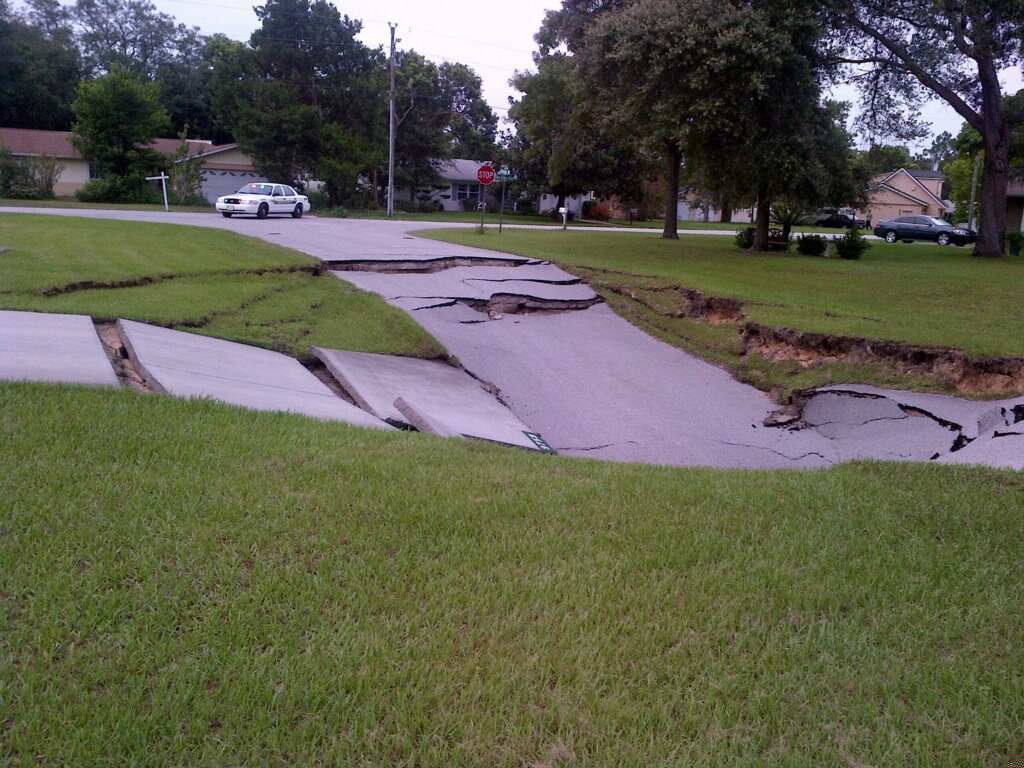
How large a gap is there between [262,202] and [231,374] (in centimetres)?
2884

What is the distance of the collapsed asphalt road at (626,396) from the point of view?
954cm

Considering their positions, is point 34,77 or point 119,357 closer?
point 119,357

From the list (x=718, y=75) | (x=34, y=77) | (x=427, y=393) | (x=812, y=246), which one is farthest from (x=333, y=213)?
(x=427, y=393)

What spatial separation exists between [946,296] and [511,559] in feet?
49.6

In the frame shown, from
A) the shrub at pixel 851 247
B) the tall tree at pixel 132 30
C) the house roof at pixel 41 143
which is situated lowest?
the shrub at pixel 851 247

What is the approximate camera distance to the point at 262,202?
3541 centimetres

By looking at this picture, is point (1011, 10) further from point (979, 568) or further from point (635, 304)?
point (979, 568)

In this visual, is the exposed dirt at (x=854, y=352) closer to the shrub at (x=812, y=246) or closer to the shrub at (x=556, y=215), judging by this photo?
the shrub at (x=812, y=246)

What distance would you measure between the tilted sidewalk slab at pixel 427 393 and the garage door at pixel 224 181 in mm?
50441

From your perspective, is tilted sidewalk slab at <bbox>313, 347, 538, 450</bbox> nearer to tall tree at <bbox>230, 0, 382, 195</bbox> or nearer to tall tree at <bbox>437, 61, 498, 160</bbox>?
tall tree at <bbox>230, 0, 382, 195</bbox>

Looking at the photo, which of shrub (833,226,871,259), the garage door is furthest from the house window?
shrub (833,226,871,259)

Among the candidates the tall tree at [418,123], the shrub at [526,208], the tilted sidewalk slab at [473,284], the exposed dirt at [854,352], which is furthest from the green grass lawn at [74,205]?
the shrub at [526,208]

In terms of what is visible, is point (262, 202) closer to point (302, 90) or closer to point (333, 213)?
point (333, 213)

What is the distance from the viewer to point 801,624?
13.0 feet
